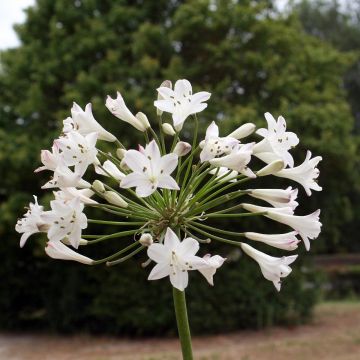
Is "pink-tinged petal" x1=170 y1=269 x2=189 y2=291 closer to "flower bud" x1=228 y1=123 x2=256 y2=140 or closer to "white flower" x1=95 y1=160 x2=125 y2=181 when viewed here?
"white flower" x1=95 y1=160 x2=125 y2=181

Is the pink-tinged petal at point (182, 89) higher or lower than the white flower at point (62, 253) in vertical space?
higher

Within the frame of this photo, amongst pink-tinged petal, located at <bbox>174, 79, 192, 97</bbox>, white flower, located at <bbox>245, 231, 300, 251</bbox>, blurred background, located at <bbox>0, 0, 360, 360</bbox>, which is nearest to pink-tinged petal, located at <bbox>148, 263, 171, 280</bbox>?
white flower, located at <bbox>245, 231, 300, 251</bbox>

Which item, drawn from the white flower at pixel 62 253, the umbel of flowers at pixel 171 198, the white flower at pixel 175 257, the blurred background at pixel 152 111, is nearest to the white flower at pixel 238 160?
the umbel of flowers at pixel 171 198

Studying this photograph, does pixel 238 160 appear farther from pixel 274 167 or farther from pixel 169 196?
pixel 169 196

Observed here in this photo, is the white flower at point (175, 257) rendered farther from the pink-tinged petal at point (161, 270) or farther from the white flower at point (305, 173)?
the white flower at point (305, 173)

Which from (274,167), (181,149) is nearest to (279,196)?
(274,167)
